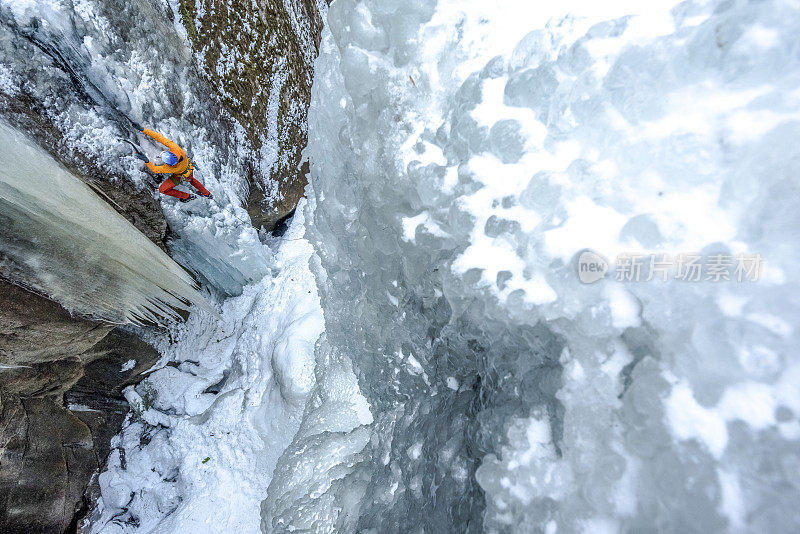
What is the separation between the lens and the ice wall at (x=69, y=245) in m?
1.83

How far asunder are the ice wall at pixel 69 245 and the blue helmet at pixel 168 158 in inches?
16.0

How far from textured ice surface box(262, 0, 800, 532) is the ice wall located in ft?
4.65

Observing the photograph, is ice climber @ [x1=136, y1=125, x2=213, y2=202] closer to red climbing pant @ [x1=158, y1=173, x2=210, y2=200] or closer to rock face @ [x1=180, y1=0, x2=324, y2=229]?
red climbing pant @ [x1=158, y1=173, x2=210, y2=200]

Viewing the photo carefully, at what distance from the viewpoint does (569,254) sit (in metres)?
1.08

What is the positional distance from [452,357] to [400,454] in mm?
457

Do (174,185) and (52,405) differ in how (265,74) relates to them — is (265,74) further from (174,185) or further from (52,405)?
(52,405)

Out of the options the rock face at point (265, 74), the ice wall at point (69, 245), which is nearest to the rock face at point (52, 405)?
the ice wall at point (69, 245)

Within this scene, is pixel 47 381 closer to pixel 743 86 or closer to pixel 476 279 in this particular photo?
pixel 476 279

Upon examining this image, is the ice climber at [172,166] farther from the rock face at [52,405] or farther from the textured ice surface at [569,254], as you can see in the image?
the textured ice surface at [569,254]

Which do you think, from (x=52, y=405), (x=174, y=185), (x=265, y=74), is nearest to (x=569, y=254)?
(x=174, y=185)

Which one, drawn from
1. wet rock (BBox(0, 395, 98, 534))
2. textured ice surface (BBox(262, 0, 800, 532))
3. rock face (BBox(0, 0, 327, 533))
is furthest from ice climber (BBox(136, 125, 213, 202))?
wet rock (BBox(0, 395, 98, 534))

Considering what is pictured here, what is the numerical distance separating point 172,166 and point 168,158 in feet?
0.22

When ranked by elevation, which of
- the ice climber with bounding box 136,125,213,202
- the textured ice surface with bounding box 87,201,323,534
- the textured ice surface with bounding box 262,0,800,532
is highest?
the ice climber with bounding box 136,125,213,202

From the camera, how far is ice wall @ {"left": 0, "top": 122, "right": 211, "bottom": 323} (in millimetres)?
1829
